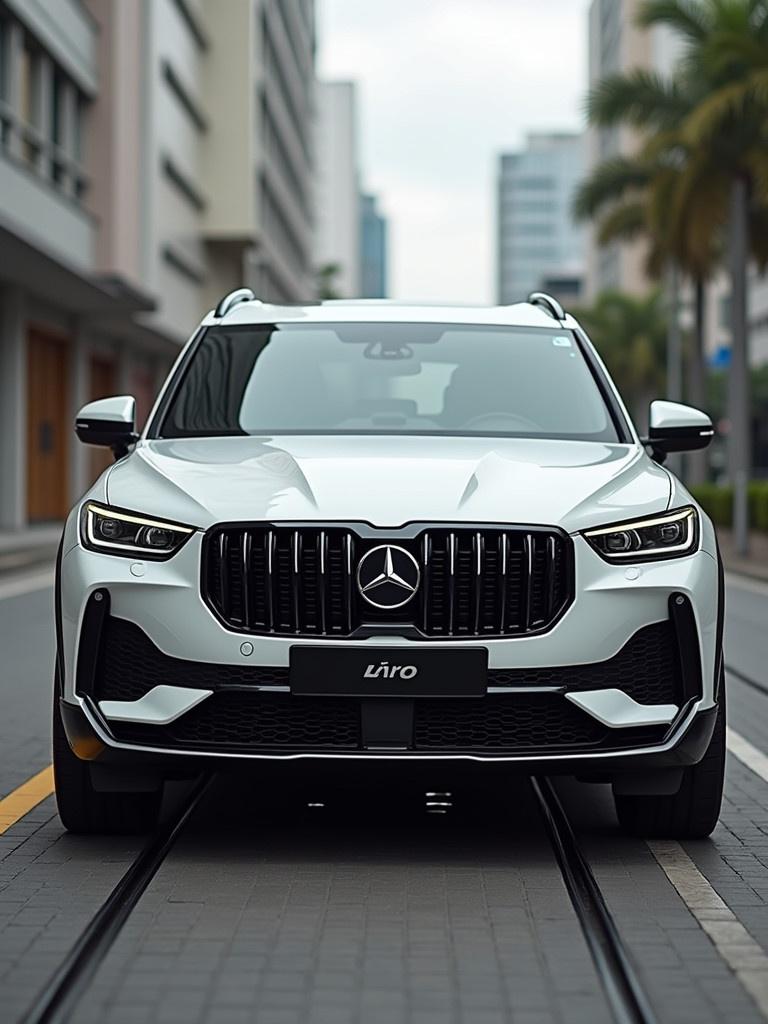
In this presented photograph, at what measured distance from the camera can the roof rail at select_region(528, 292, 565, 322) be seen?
7410 mm

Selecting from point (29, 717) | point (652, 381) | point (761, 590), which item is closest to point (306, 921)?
point (29, 717)

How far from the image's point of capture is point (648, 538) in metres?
5.39

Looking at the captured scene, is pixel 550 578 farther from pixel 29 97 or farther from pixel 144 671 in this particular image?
pixel 29 97

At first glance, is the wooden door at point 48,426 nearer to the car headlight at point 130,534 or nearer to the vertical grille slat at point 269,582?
the car headlight at point 130,534

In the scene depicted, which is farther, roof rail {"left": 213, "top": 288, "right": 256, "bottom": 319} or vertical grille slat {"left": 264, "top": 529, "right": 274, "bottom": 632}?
roof rail {"left": 213, "top": 288, "right": 256, "bottom": 319}

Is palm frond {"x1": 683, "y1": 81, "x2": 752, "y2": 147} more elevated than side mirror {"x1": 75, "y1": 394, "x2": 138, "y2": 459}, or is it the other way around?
palm frond {"x1": 683, "y1": 81, "x2": 752, "y2": 147}

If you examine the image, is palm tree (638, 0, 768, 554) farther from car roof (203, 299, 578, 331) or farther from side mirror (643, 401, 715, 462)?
side mirror (643, 401, 715, 462)

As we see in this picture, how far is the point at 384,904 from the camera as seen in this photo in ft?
16.2

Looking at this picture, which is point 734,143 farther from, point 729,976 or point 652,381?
Result: point 652,381

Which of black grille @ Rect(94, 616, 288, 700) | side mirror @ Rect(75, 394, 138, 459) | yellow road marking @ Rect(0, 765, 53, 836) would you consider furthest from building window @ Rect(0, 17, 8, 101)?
black grille @ Rect(94, 616, 288, 700)

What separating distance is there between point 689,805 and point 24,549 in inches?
753

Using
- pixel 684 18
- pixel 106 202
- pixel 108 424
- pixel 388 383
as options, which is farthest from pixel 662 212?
pixel 108 424

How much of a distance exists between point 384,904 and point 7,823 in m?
1.68

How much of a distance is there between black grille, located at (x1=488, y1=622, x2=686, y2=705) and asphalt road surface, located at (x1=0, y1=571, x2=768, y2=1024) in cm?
54
